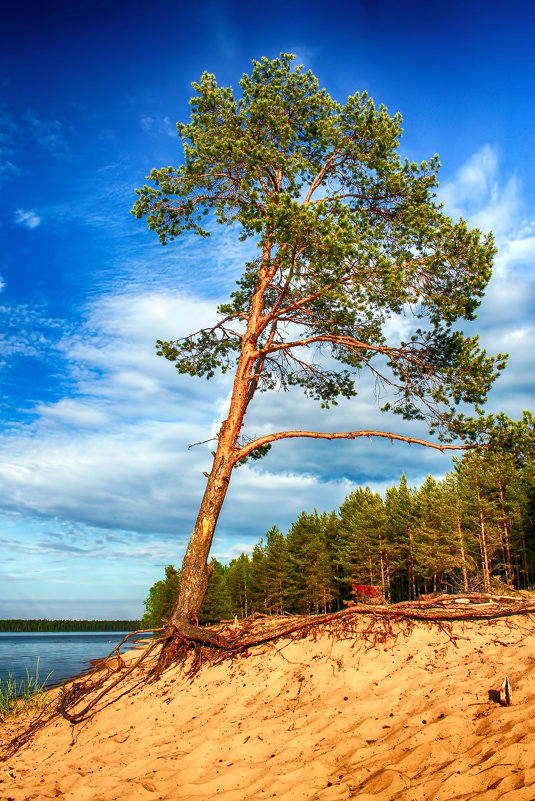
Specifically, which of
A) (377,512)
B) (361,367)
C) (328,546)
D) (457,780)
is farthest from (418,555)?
(457,780)

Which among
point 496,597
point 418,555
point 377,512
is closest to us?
point 496,597

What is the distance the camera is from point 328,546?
196ft

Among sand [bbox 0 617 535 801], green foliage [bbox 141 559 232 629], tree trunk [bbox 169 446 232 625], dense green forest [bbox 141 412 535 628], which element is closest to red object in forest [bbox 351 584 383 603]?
sand [bbox 0 617 535 801]

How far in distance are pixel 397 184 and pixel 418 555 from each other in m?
37.4

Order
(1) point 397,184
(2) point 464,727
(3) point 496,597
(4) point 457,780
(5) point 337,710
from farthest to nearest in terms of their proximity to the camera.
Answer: (1) point 397,184, (3) point 496,597, (5) point 337,710, (2) point 464,727, (4) point 457,780

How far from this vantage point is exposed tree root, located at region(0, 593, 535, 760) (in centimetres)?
777

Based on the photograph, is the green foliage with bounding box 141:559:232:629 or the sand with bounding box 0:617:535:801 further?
the green foliage with bounding box 141:559:232:629

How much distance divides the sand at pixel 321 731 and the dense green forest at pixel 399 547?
2719cm

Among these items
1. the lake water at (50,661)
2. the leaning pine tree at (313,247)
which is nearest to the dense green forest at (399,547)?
the lake water at (50,661)

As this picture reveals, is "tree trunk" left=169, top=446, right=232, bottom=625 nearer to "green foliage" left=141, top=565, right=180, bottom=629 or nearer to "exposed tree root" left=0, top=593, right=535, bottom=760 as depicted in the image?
"exposed tree root" left=0, top=593, right=535, bottom=760

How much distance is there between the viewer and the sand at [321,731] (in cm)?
440

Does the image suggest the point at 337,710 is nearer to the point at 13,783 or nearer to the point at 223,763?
the point at 223,763

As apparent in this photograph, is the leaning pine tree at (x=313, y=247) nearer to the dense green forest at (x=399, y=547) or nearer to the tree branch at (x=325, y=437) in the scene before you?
the tree branch at (x=325, y=437)

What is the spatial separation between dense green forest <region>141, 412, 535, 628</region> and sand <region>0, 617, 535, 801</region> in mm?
27188
